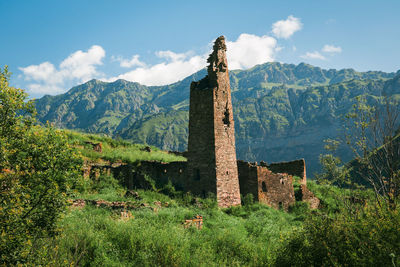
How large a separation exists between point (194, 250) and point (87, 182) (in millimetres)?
10453

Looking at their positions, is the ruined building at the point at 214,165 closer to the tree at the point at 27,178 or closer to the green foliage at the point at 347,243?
the green foliage at the point at 347,243

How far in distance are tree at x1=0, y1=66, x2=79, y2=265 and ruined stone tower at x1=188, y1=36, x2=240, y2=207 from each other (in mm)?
10664

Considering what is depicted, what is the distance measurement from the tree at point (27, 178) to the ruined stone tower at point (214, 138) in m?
10.7

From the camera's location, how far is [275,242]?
45.4ft

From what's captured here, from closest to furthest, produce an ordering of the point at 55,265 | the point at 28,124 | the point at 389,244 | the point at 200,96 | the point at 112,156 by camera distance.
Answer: the point at 389,244
the point at 55,265
the point at 28,124
the point at 200,96
the point at 112,156

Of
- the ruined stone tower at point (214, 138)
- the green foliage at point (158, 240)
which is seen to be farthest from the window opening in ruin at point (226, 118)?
the green foliage at point (158, 240)

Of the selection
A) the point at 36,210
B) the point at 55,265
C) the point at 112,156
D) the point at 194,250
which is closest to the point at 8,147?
the point at 36,210

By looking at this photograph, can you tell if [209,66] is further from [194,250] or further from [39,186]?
[39,186]

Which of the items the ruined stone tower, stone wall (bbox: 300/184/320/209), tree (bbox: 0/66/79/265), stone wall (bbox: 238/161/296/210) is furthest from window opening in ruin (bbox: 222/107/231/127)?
tree (bbox: 0/66/79/265)

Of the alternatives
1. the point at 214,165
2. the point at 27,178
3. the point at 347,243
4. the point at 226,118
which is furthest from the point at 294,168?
the point at 27,178

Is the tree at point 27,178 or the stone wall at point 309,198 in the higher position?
the tree at point 27,178

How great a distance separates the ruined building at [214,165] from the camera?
19875 mm

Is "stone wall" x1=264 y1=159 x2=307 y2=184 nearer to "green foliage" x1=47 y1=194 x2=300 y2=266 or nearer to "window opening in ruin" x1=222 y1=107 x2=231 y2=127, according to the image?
"window opening in ruin" x1=222 y1=107 x2=231 y2=127

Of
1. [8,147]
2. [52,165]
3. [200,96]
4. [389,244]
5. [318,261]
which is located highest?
[200,96]
